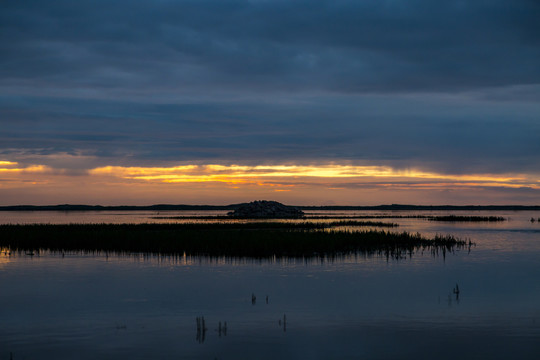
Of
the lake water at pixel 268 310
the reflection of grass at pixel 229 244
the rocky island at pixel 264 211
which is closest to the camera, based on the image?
the lake water at pixel 268 310

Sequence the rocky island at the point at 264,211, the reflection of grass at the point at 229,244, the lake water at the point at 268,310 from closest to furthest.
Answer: the lake water at the point at 268,310 < the reflection of grass at the point at 229,244 < the rocky island at the point at 264,211

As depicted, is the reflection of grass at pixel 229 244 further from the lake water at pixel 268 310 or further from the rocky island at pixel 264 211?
the rocky island at pixel 264 211

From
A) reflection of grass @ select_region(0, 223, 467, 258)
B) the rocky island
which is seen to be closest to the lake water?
reflection of grass @ select_region(0, 223, 467, 258)

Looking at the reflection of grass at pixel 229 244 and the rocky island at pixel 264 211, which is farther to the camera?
the rocky island at pixel 264 211

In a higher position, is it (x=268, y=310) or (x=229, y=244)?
(x=229, y=244)

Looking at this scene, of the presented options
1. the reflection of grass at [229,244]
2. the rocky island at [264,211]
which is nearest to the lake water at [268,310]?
the reflection of grass at [229,244]

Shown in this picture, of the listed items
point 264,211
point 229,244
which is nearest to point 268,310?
point 229,244

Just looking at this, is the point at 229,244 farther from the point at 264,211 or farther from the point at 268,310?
the point at 264,211

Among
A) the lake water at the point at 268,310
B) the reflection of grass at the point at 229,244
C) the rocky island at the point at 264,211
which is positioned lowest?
the lake water at the point at 268,310

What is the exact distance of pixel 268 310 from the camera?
16875 millimetres

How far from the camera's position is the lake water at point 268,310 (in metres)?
12.7

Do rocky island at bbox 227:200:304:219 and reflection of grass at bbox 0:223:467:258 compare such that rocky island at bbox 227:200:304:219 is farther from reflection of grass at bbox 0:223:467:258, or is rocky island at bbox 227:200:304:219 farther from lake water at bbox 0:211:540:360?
lake water at bbox 0:211:540:360

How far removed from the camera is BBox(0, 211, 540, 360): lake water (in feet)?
41.7

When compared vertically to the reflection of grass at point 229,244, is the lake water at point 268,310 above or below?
below
